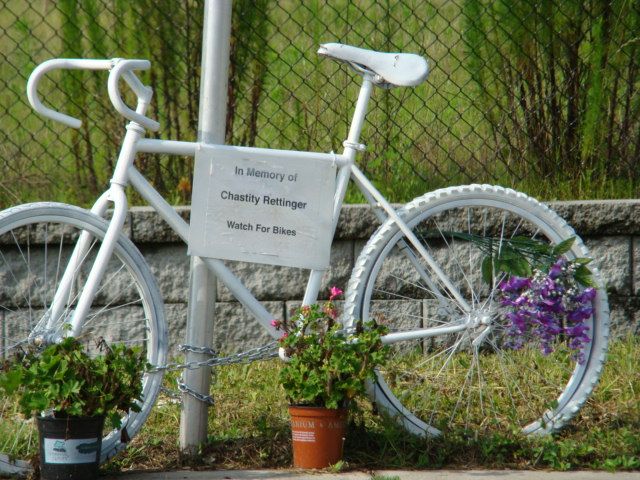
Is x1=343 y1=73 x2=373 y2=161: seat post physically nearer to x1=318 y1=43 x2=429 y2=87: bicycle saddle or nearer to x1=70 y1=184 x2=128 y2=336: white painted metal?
x1=318 y1=43 x2=429 y2=87: bicycle saddle

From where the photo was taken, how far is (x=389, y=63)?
3.35 meters

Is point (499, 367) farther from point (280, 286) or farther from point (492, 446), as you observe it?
point (280, 286)

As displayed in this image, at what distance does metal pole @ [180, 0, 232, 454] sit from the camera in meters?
3.30

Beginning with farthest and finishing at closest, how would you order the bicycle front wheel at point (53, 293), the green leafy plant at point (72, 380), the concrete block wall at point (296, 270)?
1. the concrete block wall at point (296, 270)
2. the bicycle front wheel at point (53, 293)
3. the green leafy plant at point (72, 380)

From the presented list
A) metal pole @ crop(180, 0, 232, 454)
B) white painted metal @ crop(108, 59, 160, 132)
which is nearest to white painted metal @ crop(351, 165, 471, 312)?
metal pole @ crop(180, 0, 232, 454)

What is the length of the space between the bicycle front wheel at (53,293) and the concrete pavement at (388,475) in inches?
8.9

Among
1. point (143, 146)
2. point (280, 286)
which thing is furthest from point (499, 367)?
point (143, 146)

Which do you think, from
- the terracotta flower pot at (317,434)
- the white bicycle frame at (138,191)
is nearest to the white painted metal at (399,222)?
the white bicycle frame at (138,191)

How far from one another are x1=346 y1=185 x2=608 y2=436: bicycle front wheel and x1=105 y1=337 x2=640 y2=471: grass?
3.7 inches

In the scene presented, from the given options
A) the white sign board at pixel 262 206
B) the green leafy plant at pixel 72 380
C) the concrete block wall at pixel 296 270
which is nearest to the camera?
the green leafy plant at pixel 72 380

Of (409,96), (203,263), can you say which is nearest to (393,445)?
(203,263)

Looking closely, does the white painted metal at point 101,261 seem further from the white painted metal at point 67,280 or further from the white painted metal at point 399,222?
the white painted metal at point 399,222

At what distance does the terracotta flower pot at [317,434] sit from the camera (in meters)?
3.16

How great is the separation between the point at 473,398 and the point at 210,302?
1.20 m
